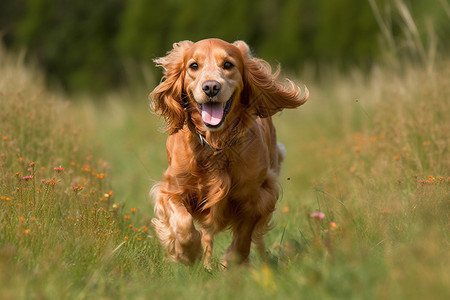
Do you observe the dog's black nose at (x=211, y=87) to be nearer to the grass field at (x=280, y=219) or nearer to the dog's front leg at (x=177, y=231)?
the dog's front leg at (x=177, y=231)

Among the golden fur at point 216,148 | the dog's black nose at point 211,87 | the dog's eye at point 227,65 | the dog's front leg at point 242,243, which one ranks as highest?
the dog's eye at point 227,65

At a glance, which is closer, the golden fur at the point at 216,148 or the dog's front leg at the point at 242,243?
the golden fur at the point at 216,148

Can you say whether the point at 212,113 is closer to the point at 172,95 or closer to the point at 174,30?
the point at 172,95

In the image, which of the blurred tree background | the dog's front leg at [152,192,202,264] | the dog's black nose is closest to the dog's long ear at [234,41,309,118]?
the dog's black nose

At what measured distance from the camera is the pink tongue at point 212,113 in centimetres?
350

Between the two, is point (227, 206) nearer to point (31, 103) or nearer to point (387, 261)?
point (387, 261)

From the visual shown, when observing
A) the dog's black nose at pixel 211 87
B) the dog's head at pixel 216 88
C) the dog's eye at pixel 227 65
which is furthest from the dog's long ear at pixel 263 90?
the dog's black nose at pixel 211 87

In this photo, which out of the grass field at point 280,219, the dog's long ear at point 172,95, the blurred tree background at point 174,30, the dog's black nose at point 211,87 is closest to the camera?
the grass field at point 280,219

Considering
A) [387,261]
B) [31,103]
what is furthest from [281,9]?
[387,261]

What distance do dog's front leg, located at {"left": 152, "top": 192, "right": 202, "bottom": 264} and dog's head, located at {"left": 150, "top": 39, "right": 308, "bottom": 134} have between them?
45cm

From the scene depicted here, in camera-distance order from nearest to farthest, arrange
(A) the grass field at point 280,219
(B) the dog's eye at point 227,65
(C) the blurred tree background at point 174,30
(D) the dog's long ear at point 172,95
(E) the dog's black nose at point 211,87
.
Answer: (A) the grass field at point 280,219 → (E) the dog's black nose at point 211,87 → (B) the dog's eye at point 227,65 → (D) the dog's long ear at point 172,95 → (C) the blurred tree background at point 174,30

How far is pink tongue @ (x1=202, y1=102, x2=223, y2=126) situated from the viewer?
350cm

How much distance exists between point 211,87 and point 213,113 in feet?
0.63

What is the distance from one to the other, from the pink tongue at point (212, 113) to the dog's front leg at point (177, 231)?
53 cm
